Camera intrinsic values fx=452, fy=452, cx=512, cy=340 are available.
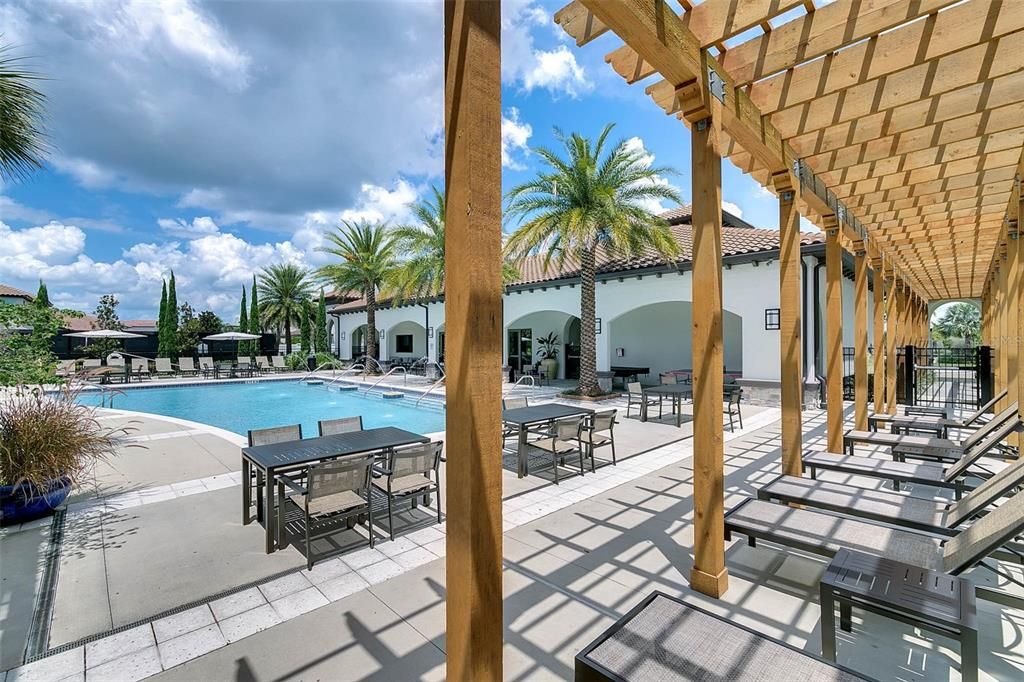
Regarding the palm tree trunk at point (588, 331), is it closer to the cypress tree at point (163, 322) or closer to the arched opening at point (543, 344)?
the arched opening at point (543, 344)

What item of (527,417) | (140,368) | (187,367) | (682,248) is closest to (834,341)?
(527,417)

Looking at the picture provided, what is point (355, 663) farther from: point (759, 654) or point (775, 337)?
point (775, 337)

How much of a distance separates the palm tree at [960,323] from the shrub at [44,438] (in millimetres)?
64929

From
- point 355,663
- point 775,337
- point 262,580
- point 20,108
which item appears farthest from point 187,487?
point 775,337

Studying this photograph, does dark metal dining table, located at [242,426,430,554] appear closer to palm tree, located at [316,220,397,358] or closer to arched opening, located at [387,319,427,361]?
palm tree, located at [316,220,397,358]

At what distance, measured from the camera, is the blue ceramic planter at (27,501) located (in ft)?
15.4

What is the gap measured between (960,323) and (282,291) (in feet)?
261

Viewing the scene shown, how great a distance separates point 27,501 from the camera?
15.6ft

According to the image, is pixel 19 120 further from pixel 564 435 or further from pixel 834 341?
pixel 834 341

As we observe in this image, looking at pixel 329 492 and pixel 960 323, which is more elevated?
pixel 960 323

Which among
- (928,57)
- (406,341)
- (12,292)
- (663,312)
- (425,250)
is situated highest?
(12,292)

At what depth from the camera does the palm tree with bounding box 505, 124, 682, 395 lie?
43.9ft

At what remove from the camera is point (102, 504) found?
17.9ft

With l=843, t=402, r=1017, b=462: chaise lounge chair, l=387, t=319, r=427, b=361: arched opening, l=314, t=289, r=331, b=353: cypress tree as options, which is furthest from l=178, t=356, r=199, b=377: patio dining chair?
l=843, t=402, r=1017, b=462: chaise lounge chair
